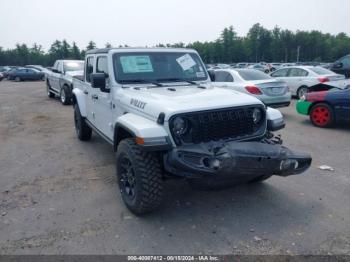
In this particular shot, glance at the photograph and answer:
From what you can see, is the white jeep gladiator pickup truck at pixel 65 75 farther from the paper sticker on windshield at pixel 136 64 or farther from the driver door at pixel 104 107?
the paper sticker on windshield at pixel 136 64

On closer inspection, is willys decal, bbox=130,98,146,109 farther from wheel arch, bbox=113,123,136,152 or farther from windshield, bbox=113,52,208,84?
windshield, bbox=113,52,208,84

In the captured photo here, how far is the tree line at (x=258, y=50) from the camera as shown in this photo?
247ft

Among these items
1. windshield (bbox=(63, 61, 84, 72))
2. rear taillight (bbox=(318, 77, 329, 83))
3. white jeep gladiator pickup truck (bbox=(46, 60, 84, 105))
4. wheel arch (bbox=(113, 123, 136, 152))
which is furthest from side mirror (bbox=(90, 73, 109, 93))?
rear taillight (bbox=(318, 77, 329, 83))

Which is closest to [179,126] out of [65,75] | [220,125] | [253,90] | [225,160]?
[220,125]

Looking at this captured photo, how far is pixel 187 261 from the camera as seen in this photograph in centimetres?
297

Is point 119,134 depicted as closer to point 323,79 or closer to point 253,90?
point 253,90

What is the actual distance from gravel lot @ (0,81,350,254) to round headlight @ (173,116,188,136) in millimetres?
1066

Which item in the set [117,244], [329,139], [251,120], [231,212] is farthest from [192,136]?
[329,139]

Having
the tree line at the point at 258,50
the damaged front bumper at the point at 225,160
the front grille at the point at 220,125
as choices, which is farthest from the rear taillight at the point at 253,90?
the tree line at the point at 258,50

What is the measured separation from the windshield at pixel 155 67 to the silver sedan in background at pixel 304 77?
897 centimetres

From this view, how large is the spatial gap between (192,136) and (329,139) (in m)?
4.91

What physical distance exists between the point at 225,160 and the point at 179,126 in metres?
0.66

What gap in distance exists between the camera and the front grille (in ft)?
11.5

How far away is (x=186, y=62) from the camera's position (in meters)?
5.12
